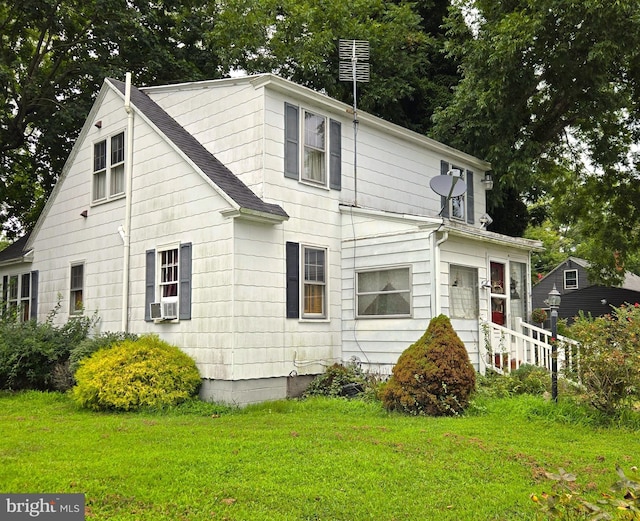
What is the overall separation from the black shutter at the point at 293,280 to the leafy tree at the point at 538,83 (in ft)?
24.9

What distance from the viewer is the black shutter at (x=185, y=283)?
11.3 metres

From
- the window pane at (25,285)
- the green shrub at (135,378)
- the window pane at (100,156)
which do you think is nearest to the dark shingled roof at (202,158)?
the window pane at (100,156)

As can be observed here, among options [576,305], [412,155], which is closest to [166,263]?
[412,155]

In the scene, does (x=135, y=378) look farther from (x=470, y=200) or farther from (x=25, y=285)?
(x=470, y=200)

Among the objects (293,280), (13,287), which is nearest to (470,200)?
(293,280)

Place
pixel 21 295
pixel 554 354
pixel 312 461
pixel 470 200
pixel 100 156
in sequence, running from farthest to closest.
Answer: pixel 21 295, pixel 470 200, pixel 100 156, pixel 554 354, pixel 312 461

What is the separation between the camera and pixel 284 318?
11391 millimetres

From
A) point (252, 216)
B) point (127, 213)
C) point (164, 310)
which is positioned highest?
point (127, 213)

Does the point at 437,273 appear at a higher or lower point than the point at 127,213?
lower

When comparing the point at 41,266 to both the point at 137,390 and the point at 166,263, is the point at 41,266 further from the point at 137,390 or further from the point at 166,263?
the point at 137,390

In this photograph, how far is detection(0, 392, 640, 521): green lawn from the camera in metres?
5.09

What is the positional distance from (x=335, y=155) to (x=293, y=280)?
9.56 ft

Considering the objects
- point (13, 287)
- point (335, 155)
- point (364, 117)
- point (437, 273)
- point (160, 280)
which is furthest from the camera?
point (13, 287)

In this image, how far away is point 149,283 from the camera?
12234 millimetres
